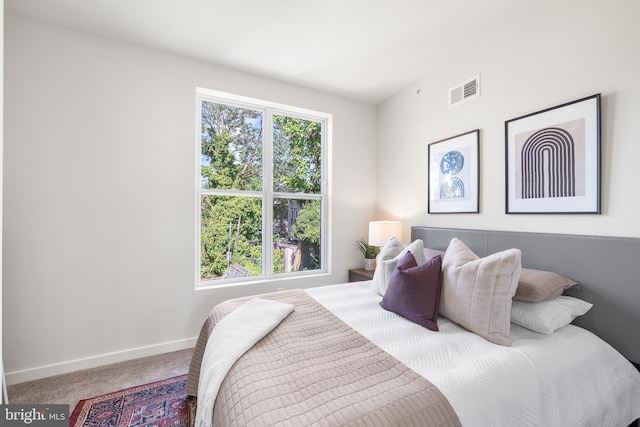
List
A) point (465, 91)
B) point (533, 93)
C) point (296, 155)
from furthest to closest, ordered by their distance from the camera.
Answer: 1. point (296, 155)
2. point (465, 91)
3. point (533, 93)

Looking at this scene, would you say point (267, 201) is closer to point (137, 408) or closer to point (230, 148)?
point (230, 148)

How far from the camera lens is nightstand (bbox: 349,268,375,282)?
117 inches

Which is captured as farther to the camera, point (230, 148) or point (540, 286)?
point (230, 148)

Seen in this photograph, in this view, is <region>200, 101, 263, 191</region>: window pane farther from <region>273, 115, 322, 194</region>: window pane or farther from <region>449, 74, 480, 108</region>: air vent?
<region>449, 74, 480, 108</region>: air vent

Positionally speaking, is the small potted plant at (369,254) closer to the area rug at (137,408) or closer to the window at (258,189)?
the window at (258,189)

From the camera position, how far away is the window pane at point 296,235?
3.08 metres

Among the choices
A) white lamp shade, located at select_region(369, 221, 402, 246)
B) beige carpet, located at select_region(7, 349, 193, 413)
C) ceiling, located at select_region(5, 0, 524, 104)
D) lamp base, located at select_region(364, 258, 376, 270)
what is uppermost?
ceiling, located at select_region(5, 0, 524, 104)

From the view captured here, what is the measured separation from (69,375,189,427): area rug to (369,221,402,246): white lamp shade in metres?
2.02

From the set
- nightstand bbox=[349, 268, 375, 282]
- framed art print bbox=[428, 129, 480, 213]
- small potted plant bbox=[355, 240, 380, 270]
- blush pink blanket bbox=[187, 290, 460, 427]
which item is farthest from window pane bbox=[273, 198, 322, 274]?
blush pink blanket bbox=[187, 290, 460, 427]

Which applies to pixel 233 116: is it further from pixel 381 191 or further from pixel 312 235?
pixel 381 191

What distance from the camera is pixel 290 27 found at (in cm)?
209

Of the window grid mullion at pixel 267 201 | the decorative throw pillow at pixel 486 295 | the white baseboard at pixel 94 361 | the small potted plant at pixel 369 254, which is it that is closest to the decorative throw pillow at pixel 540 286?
the decorative throw pillow at pixel 486 295

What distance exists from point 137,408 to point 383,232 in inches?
91.9

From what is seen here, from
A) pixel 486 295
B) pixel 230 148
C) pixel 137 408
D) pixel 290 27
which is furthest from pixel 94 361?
pixel 290 27
